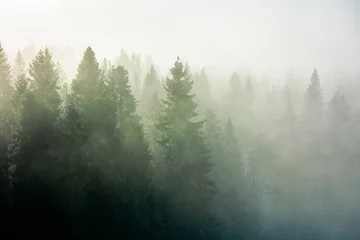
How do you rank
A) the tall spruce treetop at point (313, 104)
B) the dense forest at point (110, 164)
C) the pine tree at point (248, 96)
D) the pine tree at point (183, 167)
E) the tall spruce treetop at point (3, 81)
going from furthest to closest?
the tall spruce treetop at point (313, 104), the pine tree at point (248, 96), the pine tree at point (183, 167), the tall spruce treetop at point (3, 81), the dense forest at point (110, 164)

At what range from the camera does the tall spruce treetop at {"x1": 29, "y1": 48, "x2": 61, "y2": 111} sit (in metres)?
32.0

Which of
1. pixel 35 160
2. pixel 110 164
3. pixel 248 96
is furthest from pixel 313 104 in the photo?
pixel 35 160

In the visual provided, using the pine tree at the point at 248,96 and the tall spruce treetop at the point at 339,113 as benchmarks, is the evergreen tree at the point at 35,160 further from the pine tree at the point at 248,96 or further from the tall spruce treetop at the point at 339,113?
the tall spruce treetop at the point at 339,113

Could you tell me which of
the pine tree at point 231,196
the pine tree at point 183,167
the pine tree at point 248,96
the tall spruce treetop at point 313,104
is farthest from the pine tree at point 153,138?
the tall spruce treetop at point 313,104

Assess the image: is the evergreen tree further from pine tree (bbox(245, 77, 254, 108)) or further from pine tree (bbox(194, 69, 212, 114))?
pine tree (bbox(245, 77, 254, 108))

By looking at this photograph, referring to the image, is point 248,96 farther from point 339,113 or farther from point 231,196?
point 231,196

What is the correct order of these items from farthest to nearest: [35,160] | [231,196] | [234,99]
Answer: [234,99] → [231,196] → [35,160]

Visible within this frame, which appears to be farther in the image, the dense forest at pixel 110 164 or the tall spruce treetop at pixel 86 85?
the tall spruce treetop at pixel 86 85

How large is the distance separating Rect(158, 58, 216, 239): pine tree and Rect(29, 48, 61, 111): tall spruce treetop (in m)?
10.4

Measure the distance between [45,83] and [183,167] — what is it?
1370 cm

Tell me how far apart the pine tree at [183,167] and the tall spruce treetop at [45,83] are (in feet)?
34.2

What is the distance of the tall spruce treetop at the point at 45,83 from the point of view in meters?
32.0

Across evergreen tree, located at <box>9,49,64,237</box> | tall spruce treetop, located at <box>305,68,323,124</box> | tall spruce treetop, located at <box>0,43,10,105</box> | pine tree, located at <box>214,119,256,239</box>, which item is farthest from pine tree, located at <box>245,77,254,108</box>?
evergreen tree, located at <box>9,49,64,237</box>

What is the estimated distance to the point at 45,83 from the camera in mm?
32750
